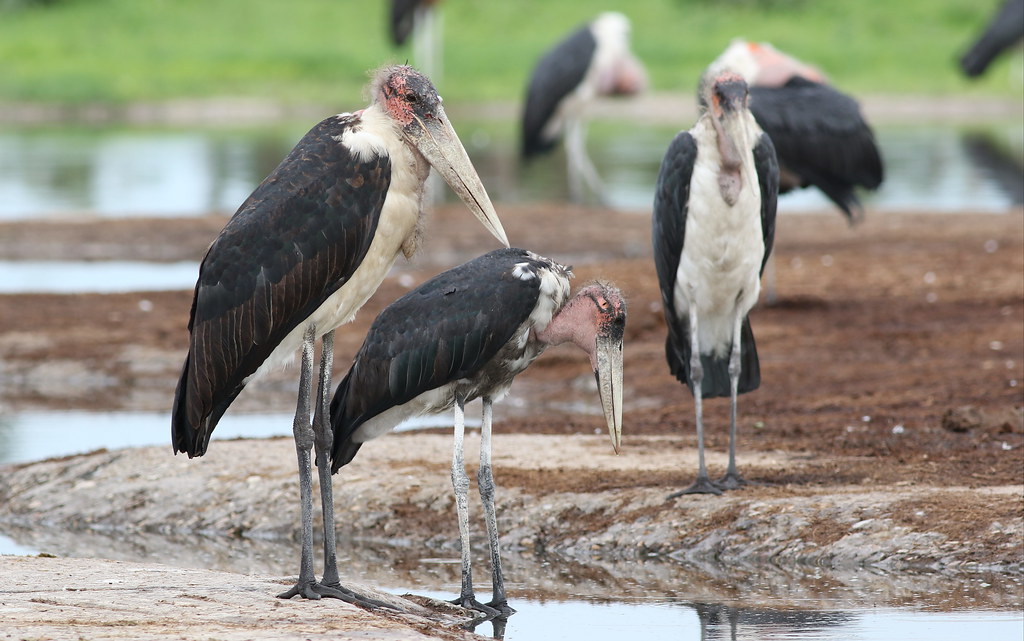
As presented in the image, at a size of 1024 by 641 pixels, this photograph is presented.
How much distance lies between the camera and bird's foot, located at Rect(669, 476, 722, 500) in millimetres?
6277

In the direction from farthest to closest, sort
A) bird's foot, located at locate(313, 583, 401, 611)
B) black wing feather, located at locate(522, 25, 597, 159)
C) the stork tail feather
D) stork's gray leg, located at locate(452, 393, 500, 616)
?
black wing feather, located at locate(522, 25, 597, 159)
the stork tail feather
stork's gray leg, located at locate(452, 393, 500, 616)
bird's foot, located at locate(313, 583, 401, 611)

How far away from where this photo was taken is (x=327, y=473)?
5.14 meters

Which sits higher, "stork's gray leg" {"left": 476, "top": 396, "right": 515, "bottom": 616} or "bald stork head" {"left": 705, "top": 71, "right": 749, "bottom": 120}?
"bald stork head" {"left": 705, "top": 71, "right": 749, "bottom": 120}

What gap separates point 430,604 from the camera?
5105mm

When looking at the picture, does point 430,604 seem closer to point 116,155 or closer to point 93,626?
point 93,626

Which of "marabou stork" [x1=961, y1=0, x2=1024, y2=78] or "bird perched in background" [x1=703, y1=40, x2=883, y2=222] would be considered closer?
Result: "bird perched in background" [x1=703, y1=40, x2=883, y2=222]

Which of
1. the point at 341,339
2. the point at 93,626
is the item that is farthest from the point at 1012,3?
the point at 93,626

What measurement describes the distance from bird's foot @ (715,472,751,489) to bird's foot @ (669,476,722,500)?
59 millimetres

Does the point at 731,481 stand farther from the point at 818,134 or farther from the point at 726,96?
the point at 818,134

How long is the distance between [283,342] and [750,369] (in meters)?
2.65

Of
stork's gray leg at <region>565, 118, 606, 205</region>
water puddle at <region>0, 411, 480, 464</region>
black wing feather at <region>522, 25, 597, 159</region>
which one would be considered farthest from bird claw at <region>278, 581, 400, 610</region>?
black wing feather at <region>522, 25, 597, 159</region>

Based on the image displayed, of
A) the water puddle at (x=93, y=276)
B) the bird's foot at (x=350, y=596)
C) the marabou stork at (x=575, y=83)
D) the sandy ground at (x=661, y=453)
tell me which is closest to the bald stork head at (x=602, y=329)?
the sandy ground at (x=661, y=453)

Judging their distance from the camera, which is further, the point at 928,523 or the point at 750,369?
the point at 750,369

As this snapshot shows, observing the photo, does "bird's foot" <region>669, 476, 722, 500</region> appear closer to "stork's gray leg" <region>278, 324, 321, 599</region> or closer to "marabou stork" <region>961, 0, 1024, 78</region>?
"stork's gray leg" <region>278, 324, 321, 599</region>
